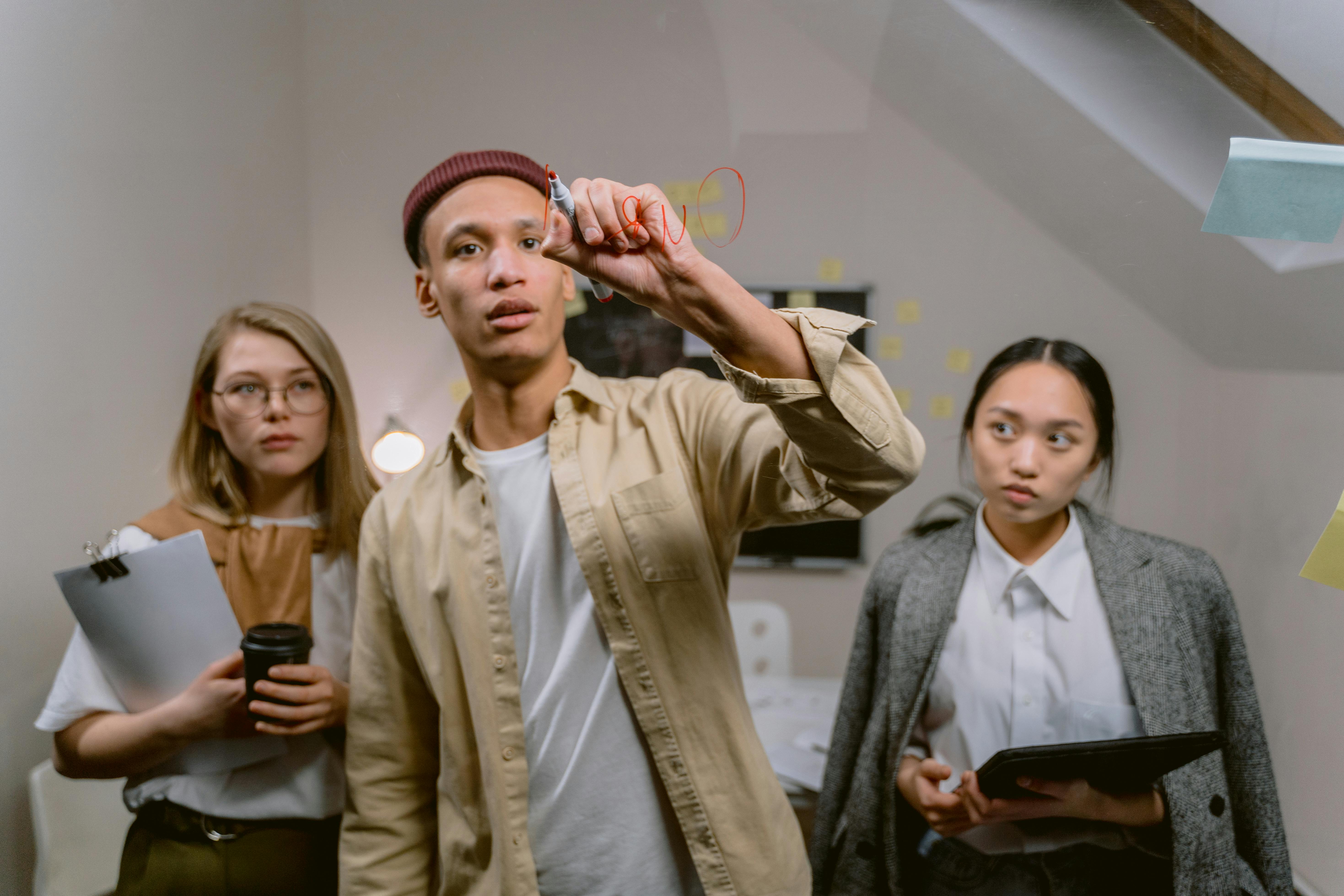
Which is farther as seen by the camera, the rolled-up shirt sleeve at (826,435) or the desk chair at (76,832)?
the desk chair at (76,832)

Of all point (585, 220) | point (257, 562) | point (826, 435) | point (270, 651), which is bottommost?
point (270, 651)

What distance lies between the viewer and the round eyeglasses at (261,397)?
3.76ft

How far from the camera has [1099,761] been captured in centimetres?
94

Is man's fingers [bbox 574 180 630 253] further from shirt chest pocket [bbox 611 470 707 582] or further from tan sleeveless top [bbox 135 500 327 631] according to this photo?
tan sleeveless top [bbox 135 500 327 631]

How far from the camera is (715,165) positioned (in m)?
1.19

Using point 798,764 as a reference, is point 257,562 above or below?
above

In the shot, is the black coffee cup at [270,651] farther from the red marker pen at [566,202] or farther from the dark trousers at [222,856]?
the red marker pen at [566,202]

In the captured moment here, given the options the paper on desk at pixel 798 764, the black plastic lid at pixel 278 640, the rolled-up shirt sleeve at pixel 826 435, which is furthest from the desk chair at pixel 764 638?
the black plastic lid at pixel 278 640

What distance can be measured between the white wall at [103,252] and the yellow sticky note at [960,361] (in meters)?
1.09

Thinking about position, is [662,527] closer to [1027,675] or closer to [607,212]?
[607,212]

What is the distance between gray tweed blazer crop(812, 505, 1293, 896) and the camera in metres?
1.05

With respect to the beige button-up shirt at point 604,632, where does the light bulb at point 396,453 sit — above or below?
above

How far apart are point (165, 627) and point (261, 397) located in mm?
353

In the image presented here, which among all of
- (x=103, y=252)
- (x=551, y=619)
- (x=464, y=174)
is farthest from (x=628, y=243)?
(x=103, y=252)
